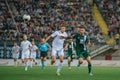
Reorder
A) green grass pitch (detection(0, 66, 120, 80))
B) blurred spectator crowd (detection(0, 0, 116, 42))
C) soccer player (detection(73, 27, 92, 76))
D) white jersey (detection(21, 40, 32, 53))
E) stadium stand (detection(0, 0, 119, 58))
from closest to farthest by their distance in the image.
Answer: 1. green grass pitch (detection(0, 66, 120, 80))
2. soccer player (detection(73, 27, 92, 76))
3. white jersey (detection(21, 40, 32, 53))
4. stadium stand (detection(0, 0, 119, 58))
5. blurred spectator crowd (detection(0, 0, 116, 42))

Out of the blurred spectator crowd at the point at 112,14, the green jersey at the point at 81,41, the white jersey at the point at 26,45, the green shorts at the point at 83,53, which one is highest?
the green jersey at the point at 81,41

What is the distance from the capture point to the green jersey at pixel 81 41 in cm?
2619

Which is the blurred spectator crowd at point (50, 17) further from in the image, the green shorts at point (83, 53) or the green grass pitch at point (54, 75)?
the green shorts at point (83, 53)

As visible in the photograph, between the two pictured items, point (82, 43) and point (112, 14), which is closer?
point (82, 43)

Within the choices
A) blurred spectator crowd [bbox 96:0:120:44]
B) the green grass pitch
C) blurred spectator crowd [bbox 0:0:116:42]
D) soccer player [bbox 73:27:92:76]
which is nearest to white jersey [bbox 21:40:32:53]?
the green grass pitch

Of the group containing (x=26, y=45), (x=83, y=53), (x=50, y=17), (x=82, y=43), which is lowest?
(x=50, y=17)

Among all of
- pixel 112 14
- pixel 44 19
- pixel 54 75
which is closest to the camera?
pixel 54 75


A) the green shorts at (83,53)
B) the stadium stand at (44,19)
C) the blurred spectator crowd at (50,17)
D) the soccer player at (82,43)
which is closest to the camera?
the soccer player at (82,43)

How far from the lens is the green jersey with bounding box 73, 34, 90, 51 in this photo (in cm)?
2619

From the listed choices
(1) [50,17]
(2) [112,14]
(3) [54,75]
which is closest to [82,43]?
(3) [54,75]

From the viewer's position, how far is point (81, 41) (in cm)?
2625

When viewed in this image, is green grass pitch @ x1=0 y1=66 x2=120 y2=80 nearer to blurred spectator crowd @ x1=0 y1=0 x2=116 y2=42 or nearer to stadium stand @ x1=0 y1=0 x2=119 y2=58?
stadium stand @ x1=0 y1=0 x2=119 y2=58

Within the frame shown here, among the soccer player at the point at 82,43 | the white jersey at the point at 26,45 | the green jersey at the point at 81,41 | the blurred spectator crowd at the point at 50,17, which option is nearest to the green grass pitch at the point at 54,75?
the soccer player at the point at 82,43

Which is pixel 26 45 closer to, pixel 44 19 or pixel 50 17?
pixel 44 19
